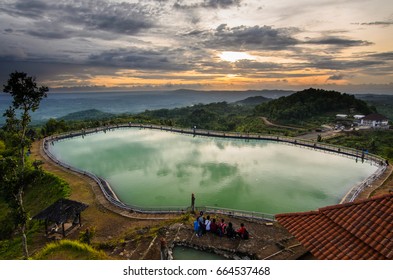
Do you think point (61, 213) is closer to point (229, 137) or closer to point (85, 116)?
point (229, 137)

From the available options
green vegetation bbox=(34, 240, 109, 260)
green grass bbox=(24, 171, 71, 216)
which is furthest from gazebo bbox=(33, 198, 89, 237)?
green grass bbox=(24, 171, 71, 216)

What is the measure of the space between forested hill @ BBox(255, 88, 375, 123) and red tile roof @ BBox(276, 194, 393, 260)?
57084mm

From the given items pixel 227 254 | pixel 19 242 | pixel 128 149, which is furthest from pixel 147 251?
pixel 128 149

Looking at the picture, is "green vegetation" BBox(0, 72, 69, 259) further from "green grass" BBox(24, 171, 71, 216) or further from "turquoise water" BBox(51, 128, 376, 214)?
"turquoise water" BBox(51, 128, 376, 214)

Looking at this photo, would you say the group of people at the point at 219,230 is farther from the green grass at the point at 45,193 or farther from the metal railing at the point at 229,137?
the green grass at the point at 45,193

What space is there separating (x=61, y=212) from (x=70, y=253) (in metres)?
4.04

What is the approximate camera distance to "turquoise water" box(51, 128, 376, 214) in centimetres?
1608

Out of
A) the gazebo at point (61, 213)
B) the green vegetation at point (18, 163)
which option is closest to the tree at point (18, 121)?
the green vegetation at point (18, 163)

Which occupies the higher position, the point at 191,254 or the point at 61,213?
the point at 191,254

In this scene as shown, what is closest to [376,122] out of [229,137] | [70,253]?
[229,137]

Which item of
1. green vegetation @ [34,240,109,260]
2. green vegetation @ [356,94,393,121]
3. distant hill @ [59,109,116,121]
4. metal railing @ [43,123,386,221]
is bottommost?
distant hill @ [59,109,116,121]

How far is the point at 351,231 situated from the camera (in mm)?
4902

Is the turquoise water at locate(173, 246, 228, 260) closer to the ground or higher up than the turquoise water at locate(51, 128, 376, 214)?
higher up

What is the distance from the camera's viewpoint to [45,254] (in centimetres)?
808
